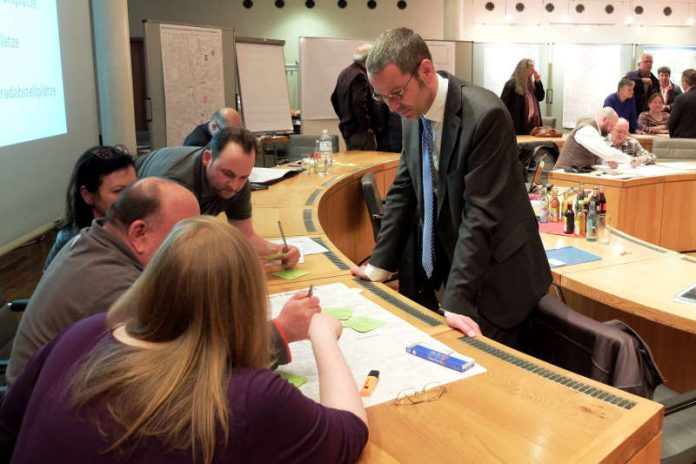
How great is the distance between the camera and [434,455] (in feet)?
3.55

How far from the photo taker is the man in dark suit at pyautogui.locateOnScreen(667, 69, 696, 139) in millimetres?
6801

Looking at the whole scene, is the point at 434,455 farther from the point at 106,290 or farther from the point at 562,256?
the point at 562,256

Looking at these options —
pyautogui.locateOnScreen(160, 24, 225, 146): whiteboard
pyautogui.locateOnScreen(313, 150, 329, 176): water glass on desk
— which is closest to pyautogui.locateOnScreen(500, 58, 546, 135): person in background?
pyautogui.locateOnScreen(160, 24, 225, 146): whiteboard

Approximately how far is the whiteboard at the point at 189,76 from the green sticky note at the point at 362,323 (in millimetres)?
4715

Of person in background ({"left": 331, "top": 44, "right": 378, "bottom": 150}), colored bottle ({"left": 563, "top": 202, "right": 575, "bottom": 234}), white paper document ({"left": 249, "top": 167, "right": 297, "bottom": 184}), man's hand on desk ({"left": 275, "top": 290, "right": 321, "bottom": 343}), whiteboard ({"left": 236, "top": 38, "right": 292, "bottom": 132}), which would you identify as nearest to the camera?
man's hand on desk ({"left": 275, "top": 290, "right": 321, "bottom": 343})

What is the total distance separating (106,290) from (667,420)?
1421mm

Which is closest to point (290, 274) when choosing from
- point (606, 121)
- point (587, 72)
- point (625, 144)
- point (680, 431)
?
point (680, 431)

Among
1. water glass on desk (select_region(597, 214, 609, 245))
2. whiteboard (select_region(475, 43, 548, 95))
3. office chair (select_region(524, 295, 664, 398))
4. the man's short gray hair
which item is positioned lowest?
office chair (select_region(524, 295, 664, 398))

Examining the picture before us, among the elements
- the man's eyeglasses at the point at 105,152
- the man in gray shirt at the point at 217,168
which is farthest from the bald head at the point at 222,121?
the man's eyeglasses at the point at 105,152

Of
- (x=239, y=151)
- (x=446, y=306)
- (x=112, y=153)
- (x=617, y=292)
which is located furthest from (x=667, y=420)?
(x=112, y=153)

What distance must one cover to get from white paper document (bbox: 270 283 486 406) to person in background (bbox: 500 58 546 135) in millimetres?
6577

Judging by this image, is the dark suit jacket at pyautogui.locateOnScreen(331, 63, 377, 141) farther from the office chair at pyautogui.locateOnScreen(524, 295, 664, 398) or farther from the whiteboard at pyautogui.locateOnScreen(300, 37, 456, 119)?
the office chair at pyautogui.locateOnScreen(524, 295, 664, 398)

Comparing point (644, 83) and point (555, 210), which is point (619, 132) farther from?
point (644, 83)

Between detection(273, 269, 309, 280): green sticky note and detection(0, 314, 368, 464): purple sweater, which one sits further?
detection(273, 269, 309, 280): green sticky note
